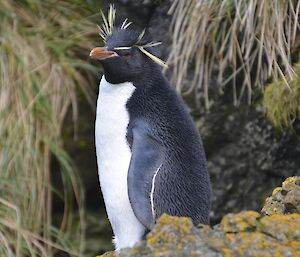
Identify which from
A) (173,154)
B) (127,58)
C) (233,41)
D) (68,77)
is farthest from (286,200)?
(68,77)

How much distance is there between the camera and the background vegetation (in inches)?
152

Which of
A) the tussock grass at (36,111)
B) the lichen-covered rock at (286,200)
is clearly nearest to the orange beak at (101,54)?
the lichen-covered rock at (286,200)

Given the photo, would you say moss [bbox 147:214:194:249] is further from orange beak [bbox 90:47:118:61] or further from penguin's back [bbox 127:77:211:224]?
orange beak [bbox 90:47:118:61]

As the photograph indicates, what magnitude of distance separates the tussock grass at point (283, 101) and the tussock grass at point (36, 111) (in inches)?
37.6

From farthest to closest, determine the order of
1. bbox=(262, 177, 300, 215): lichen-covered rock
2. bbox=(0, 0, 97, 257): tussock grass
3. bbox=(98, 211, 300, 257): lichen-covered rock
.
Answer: bbox=(0, 0, 97, 257): tussock grass → bbox=(262, 177, 300, 215): lichen-covered rock → bbox=(98, 211, 300, 257): lichen-covered rock

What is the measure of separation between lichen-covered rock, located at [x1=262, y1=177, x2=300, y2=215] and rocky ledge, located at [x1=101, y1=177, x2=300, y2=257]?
0.47 metres

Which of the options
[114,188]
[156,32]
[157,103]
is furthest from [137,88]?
[156,32]

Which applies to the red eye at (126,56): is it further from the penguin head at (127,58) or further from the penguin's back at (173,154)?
the penguin's back at (173,154)

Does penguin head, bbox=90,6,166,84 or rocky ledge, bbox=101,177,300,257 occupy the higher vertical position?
penguin head, bbox=90,6,166,84

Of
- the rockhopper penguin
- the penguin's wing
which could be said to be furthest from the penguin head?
the penguin's wing

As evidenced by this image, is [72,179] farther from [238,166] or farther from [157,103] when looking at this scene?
[157,103]

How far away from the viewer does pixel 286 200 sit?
2506 millimetres

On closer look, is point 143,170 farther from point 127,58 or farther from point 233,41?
point 233,41

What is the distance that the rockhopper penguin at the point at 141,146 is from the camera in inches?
114
